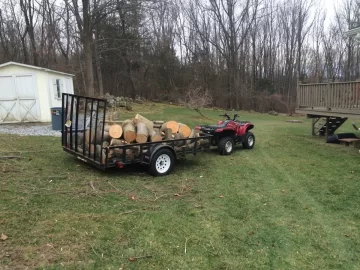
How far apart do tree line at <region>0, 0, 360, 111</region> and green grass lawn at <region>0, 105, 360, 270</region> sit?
2112cm

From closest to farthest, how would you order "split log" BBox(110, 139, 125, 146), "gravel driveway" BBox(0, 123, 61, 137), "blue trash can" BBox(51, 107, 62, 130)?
"split log" BBox(110, 139, 125, 146)
"gravel driveway" BBox(0, 123, 61, 137)
"blue trash can" BBox(51, 107, 62, 130)

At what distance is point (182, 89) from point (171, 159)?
26.9 metres

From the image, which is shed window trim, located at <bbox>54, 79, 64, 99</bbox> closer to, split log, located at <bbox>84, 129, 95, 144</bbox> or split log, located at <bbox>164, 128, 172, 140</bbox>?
split log, located at <bbox>84, 129, 95, 144</bbox>

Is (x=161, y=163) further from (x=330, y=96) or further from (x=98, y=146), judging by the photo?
(x=330, y=96)

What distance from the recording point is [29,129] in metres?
12.3

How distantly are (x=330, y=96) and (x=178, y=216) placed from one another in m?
9.03

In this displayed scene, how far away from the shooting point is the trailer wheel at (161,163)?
21.9 ft

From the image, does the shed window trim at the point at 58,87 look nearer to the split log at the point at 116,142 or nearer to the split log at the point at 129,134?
the split log at the point at 129,134

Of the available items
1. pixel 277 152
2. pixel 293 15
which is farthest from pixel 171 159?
pixel 293 15

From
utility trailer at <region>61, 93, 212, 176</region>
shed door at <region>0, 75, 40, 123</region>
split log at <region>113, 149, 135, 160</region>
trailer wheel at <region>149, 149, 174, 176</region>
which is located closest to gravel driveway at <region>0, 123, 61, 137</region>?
shed door at <region>0, 75, 40, 123</region>

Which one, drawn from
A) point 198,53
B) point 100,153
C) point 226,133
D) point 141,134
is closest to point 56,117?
point 141,134

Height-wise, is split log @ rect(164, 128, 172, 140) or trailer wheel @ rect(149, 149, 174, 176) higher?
split log @ rect(164, 128, 172, 140)

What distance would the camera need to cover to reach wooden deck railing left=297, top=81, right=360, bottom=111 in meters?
10.3

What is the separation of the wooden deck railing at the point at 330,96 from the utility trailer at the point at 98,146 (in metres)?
6.13
